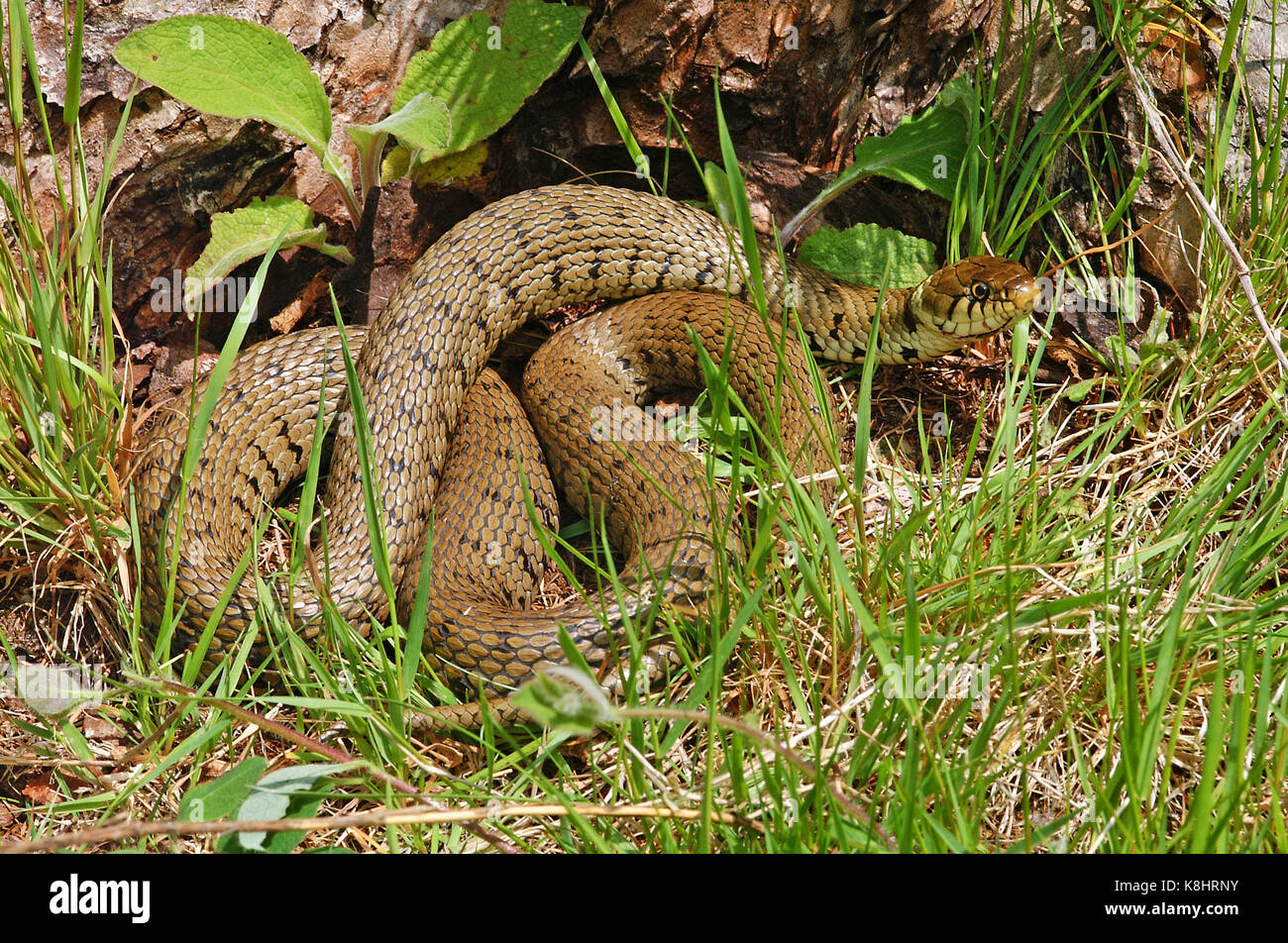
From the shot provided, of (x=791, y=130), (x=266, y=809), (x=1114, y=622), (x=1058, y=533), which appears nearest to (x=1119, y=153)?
(x=791, y=130)

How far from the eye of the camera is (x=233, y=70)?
3.20 metres

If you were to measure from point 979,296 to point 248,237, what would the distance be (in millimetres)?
2476

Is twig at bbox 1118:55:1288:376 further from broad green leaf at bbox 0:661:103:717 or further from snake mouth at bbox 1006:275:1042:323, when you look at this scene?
broad green leaf at bbox 0:661:103:717

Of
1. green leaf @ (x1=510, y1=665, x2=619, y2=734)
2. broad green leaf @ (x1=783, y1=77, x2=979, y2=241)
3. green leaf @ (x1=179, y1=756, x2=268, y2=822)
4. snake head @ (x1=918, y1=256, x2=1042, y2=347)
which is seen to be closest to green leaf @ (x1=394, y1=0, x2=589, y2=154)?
broad green leaf @ (x1=783, y1=77, x2=979, y2=241)

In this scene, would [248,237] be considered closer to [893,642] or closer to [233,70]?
[233,70]

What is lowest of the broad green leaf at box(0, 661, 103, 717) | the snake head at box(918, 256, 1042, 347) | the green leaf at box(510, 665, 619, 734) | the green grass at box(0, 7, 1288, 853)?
the broad green leaf at box(0, 661, 103, 717)

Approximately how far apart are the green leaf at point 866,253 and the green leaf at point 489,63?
116 cm

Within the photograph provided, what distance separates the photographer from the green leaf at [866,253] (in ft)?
12.5

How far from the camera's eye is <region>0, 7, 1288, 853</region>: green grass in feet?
6.78

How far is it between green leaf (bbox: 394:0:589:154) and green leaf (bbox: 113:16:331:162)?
1.16ft

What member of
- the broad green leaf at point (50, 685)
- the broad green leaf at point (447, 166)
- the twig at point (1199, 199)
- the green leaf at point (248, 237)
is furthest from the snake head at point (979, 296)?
the broad green leaf at point (50, 685)

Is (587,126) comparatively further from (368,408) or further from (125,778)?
(125,778)

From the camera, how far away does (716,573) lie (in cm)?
238

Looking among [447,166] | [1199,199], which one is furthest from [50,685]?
[1199,199]
